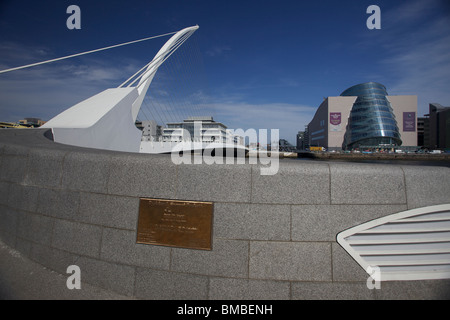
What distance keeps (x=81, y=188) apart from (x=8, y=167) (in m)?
1.63

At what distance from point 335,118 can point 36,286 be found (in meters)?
90.1

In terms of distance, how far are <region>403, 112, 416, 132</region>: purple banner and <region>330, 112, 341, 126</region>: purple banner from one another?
815 inches

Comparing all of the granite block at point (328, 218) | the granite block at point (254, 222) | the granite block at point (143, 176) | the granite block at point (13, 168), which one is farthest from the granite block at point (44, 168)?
the granite block at point (328, 218)

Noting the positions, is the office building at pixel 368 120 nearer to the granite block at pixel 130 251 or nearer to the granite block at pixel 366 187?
the granite block at pixel 366 187

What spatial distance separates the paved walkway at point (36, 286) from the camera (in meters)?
2.48

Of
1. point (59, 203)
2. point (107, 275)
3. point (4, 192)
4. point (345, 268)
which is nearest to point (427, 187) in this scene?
point (345, 268)

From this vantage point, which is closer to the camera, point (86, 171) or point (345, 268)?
point (345, 268)

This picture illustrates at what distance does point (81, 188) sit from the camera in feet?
9.39

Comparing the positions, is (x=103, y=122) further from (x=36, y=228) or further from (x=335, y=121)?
(x=335, y=121)

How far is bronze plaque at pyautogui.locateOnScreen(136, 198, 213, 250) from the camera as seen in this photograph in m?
2.54

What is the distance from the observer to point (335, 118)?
80.5 metres

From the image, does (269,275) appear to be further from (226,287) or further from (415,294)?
(415,294)
